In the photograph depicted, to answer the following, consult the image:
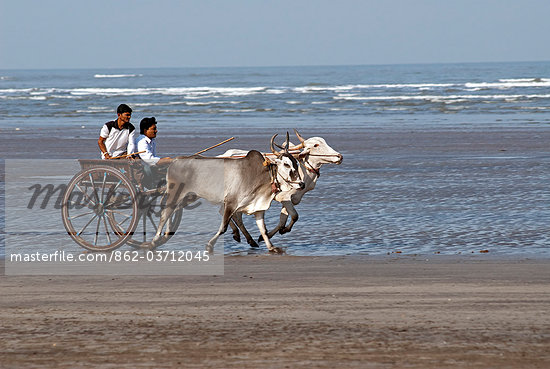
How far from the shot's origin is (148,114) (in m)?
44.0

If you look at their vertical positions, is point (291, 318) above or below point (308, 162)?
below

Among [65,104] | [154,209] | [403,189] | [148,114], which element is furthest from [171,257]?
[65,104]

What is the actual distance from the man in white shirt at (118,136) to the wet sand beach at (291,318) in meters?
2.13

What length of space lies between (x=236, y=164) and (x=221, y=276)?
65.3 inches

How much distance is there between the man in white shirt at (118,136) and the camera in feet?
32.5

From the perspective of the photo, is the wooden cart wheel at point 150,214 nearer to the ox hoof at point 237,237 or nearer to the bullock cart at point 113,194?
the bullock cart at point 113,194

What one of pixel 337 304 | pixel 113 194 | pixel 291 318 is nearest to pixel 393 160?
pixel 113 194

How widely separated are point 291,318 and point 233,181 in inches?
128

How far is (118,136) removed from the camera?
997 cm

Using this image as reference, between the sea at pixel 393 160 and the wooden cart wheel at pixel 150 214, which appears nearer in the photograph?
the wooden cart wheel at pixel 150 214

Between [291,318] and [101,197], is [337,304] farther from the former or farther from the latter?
[101,197]

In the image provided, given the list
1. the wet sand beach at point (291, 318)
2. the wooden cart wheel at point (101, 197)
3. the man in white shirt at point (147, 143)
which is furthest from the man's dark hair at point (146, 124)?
the wet sand beach at point (291, 318)

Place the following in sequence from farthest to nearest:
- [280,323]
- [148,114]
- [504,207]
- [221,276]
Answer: [148,114], [504,207], [221,276], [280,323]

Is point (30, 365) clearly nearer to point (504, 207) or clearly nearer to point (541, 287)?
point (541, 287)
